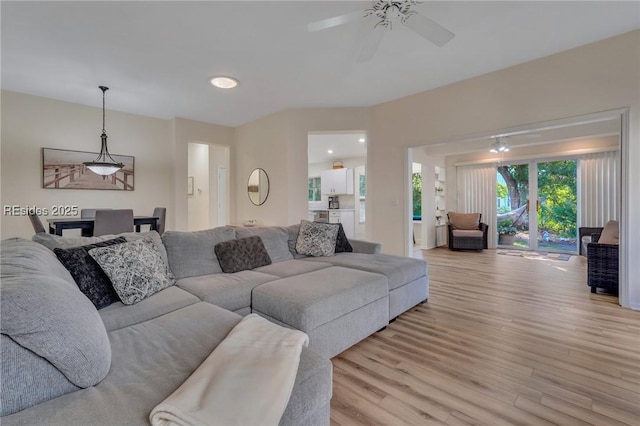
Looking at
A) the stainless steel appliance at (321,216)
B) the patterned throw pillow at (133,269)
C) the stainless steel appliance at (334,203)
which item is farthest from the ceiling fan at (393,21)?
the stainless steel appliance at (334,203)

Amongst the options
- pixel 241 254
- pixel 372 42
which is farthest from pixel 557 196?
pixel 241 254

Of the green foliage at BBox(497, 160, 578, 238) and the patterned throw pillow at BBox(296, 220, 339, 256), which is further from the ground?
the green foliage at BBox(497, 160, 578, 238)

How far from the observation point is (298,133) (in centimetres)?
481

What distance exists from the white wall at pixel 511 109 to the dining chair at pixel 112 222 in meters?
3.47

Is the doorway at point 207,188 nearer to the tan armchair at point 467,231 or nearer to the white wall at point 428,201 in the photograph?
the white wall at point 428,201

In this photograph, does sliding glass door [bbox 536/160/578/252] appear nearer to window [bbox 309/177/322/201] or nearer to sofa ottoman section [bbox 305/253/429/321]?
sofa ottoman section [bbox 305/253/429/321]

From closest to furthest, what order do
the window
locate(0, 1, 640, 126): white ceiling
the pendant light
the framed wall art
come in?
1. locate(0, 1, 640, 126): white ceiling
2. the pendant light
3. the framed wall art
4. the window

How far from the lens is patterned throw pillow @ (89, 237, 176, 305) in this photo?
184 cm

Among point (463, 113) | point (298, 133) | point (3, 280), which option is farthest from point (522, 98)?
point (3, 280)

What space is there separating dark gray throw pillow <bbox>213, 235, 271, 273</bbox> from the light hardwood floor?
1.19 metres

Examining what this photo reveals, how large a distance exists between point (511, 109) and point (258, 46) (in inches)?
119

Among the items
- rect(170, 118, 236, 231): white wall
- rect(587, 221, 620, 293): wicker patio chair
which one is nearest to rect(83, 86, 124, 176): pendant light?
rect(170, 118, 236, 231): white wall

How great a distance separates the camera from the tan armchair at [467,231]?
6527 mm

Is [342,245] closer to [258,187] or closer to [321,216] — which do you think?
[258,187]
